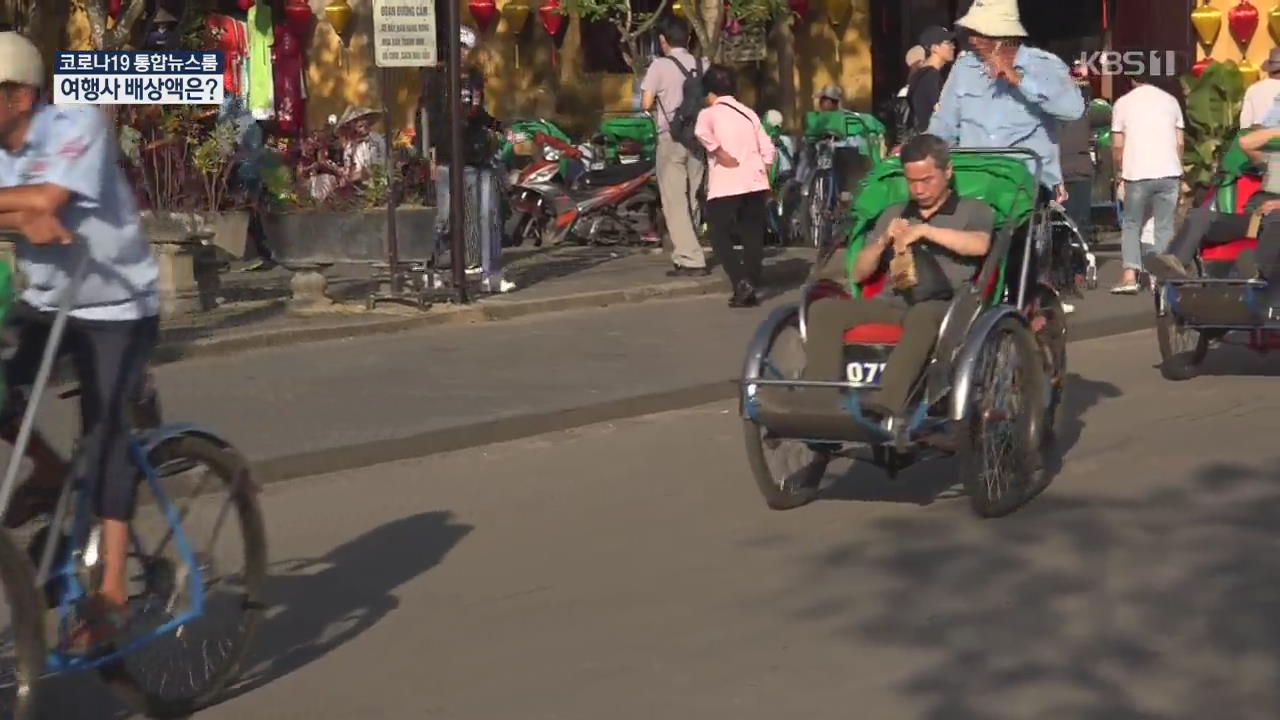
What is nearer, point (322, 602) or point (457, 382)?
point (322, 602)

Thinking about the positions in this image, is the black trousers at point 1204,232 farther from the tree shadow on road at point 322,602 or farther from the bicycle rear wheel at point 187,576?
the bicycle rear wheel at point 187,576

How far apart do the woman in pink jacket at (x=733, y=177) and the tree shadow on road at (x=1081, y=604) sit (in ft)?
23.7

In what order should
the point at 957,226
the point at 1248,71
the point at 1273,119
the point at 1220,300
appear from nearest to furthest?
the point at 957,226
the point at 1220,300
the point at 1273,119
the point at 1248,71

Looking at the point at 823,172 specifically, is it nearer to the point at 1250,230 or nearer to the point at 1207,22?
the point at 1207,22

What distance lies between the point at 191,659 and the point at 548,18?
1959 cm

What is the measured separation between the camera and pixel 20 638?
18.2ft

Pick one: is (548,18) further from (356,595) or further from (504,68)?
(356,595)

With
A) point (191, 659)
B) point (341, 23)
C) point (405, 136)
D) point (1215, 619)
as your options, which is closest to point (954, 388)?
point (1215, 619)

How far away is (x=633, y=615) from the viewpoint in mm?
7246

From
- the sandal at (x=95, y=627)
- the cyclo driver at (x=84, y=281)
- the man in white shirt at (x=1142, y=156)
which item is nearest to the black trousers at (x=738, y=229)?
the man in white shirt at (x=1142, y=156)

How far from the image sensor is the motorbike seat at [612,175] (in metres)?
20.8

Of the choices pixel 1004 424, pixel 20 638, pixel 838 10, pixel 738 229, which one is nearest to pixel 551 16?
pixel 838 10

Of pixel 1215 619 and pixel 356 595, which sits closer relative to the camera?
pixel 1215 619

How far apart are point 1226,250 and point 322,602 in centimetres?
671
